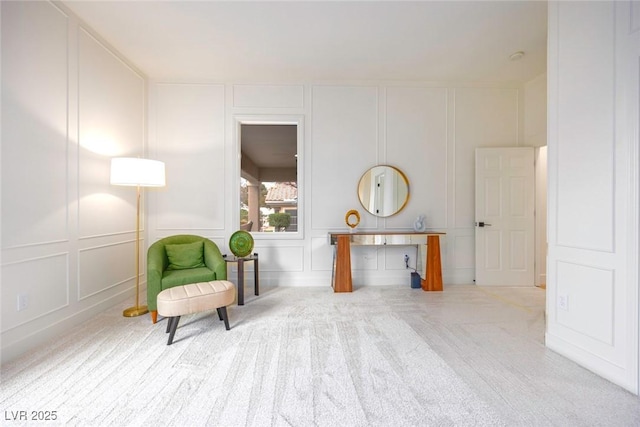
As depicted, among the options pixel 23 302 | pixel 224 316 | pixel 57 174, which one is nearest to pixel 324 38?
pixel 57 174

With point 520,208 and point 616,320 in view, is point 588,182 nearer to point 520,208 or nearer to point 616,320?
point 616,320

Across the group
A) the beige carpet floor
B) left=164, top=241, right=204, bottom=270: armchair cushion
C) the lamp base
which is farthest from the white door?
the lamp base

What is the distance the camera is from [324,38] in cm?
301

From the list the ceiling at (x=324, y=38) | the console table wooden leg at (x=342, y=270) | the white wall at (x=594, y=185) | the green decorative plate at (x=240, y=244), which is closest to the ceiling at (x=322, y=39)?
the ceiling at (x=324, y=38)

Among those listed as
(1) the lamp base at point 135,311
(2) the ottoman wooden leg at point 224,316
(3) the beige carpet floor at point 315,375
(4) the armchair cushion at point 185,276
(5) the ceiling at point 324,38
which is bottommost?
(3) the beige carpet floor at point 315,375

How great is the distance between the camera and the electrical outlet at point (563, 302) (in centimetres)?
210

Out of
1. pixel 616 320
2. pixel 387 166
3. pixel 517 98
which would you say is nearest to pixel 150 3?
pixel 387 166

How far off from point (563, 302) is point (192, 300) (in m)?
2.94

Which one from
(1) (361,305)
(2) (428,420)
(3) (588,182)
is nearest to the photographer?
(2) (428,420)

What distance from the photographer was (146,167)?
2871mm

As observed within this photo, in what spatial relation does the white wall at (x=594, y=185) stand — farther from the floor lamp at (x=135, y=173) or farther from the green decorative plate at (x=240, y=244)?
the floor lamp at (x=135, y=173)

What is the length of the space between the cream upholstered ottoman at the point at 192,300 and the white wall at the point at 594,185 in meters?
2.74

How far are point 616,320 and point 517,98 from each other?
11.5 ft

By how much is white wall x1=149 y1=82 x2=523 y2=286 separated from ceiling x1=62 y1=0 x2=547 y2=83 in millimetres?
239
